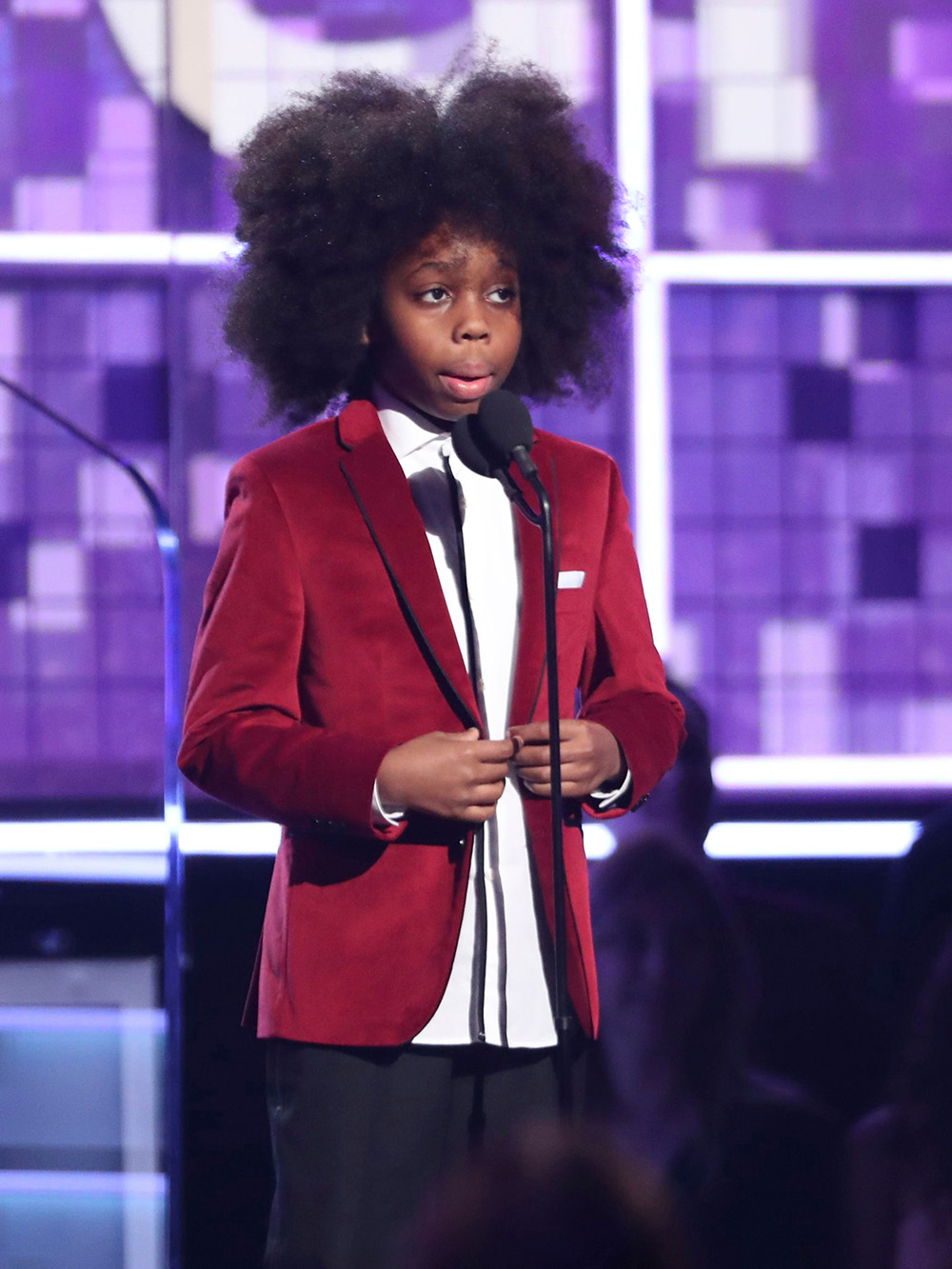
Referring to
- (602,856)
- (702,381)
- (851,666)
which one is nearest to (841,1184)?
(602,856)

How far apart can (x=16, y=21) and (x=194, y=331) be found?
2.52 ft

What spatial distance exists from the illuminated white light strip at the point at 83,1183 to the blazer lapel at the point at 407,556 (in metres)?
1.48

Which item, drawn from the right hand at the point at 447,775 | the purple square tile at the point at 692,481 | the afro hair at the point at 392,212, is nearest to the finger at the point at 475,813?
the right hand at the point at 447,775

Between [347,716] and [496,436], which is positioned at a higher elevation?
[496,436]

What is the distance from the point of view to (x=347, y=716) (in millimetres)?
1487

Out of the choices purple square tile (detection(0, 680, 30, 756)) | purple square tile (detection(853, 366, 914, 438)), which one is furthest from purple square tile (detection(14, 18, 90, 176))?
purple square tile (detection(853, 366, 914, 438))

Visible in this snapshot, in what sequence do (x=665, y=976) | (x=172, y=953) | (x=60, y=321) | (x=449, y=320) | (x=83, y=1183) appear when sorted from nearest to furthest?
(x=449, y=320)
(x=172, y=953)
(x=83, y=1183)
(x=665, y=976)
(x=60, y=321)

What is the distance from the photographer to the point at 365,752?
55.1 inches

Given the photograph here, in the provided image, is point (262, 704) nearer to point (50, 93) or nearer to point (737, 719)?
point (737, 719)

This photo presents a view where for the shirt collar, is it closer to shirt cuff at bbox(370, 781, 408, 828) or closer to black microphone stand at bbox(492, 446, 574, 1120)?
black microphone stand at bbox(492, 446, 574, 1120)

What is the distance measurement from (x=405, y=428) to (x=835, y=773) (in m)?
1.83

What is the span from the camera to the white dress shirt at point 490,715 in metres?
1.46

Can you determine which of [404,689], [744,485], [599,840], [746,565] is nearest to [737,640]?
[746,565]

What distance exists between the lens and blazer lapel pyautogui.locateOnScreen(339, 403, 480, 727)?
4.85ft
